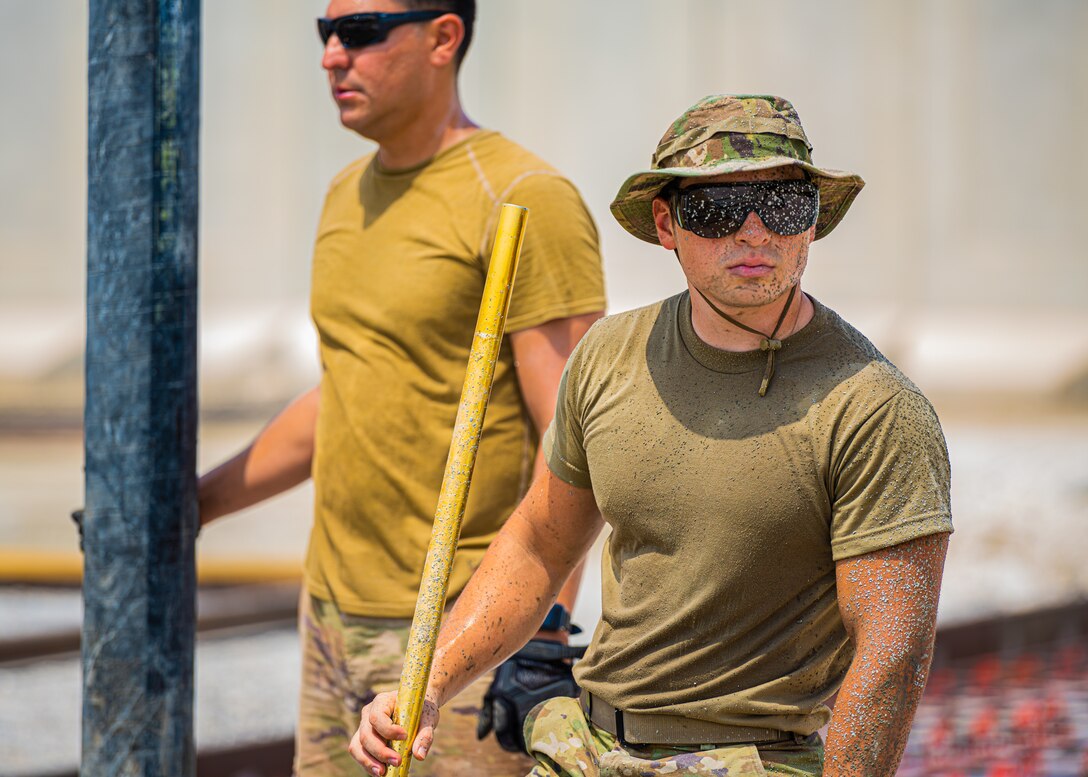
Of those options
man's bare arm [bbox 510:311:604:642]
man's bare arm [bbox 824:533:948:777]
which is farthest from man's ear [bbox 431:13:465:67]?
man's bare arm [bbox 824:533:948:777]

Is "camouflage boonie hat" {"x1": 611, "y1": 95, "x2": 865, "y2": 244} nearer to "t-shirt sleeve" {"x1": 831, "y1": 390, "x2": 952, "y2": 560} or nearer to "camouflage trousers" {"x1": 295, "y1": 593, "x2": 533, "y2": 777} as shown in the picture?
"t-shirt sleeve" {"x1": 831, "y1": 390, "x2": 952, "y2": 560}

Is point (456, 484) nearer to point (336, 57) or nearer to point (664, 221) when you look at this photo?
point (664, 221)

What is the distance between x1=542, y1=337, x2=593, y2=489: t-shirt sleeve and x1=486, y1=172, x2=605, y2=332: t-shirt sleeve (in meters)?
0.59

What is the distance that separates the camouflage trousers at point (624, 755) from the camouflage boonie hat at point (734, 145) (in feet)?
2.33

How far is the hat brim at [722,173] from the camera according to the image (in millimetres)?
2078

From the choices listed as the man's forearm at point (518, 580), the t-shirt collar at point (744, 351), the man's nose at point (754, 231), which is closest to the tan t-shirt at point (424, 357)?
the man's forearm at point (518, 580)

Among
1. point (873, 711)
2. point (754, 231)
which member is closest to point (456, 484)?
point (754, 231)

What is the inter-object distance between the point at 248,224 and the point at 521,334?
938 centimetres

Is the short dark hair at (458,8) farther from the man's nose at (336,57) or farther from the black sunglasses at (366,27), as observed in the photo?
the man's nose at (336,57)

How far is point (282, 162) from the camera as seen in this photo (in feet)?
39.3

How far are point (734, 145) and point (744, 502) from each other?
457 millimetres

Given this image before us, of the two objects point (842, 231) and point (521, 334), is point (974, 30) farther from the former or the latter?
point (521, 334)

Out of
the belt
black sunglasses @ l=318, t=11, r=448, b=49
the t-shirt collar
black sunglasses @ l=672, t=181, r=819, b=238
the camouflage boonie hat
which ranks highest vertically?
black sunglasses @ l=318, t=11, r=448, b=49

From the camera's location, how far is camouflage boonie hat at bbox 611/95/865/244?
2096 millimetres
